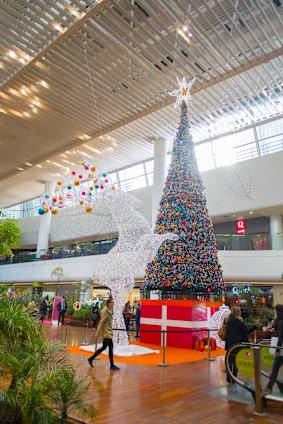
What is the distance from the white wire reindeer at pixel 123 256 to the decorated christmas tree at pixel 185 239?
120 cm

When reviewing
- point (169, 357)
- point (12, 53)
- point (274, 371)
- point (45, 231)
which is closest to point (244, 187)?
point (169, 357)

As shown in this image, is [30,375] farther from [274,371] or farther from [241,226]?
[241,226]

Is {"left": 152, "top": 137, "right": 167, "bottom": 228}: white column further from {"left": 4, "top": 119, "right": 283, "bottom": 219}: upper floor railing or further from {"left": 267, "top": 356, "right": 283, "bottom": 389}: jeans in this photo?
{"left": 267, "top": 356, "right": 283, "bottom": 389}: jeans

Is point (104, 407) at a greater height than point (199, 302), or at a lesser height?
lesser

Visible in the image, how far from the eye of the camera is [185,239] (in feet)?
31.3

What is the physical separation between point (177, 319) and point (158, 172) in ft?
27.9

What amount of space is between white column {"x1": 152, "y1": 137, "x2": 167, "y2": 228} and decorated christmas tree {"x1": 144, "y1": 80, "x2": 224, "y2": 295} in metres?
5.99

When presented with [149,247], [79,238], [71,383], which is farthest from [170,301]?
[79,238]

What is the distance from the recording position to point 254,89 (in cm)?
1375

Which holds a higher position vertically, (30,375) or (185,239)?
(185,239)

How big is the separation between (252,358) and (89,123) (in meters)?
13.6

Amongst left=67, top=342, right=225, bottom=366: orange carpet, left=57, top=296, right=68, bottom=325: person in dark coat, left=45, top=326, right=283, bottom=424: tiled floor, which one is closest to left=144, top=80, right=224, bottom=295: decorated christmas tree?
left=67, top=342, right=225, bottom=366: orange carpet

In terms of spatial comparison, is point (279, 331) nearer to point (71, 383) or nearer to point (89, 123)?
point (71, 383)

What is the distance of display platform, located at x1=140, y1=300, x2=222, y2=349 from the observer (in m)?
9.57
